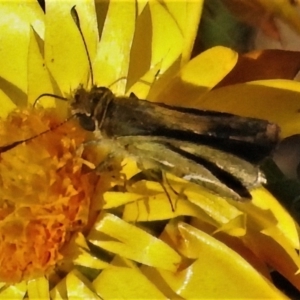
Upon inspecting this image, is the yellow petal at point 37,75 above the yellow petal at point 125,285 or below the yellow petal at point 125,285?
above

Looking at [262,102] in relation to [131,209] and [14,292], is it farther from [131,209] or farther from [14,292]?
[14,292]

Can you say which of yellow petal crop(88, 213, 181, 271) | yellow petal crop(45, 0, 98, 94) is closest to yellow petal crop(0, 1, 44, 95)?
yellow petal crop(45, 0, 98, 94)

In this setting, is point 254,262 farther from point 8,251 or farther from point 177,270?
point 8,251

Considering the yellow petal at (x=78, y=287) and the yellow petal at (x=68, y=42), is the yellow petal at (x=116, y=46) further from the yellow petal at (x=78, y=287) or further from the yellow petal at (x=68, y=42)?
the yellow petal at (x=78, y=287)

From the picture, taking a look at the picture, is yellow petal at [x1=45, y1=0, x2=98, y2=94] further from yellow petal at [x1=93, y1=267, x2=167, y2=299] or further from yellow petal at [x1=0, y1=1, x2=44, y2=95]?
yellow petal at [x1=93, y1=267, x2=167, y2=299]

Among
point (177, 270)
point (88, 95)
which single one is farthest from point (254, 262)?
point (88, 95)

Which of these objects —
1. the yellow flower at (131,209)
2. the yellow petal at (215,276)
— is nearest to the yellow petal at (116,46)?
the yellow flower at (131,209)

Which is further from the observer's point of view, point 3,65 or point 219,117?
point 3,65

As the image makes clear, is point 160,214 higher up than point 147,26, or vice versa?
point 147,26
